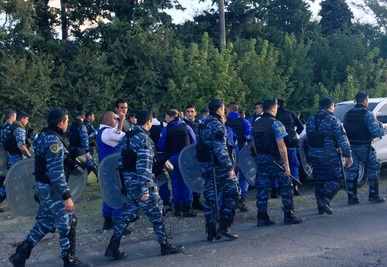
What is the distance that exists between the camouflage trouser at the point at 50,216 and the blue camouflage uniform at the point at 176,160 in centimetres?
307

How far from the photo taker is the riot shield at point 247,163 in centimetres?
880

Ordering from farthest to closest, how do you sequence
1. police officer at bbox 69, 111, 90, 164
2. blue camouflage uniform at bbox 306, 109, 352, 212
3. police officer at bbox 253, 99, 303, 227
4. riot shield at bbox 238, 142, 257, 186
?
police officer at bbox 69, 111, 90, 164, riot shield at bbox 238, 142, 257, 186, blue camouflage uniform at bbox 306, 109, 352, 212, police officer at bbox 253, 99, 303, 227

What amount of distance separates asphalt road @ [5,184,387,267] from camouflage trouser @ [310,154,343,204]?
1.49 feet

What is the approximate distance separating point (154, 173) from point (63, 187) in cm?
132

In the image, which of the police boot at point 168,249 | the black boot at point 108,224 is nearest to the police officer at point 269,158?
the police boot at point 168,249

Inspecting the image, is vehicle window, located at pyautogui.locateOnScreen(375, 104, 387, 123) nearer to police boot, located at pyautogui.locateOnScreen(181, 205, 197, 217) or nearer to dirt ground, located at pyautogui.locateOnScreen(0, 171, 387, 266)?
dirt ground, located at pyautogui.locateOnScreen(0, 171, 387, 266)

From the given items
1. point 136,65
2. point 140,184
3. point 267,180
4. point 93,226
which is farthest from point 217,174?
point 136,65

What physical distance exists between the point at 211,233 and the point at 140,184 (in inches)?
60.5

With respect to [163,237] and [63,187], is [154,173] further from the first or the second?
[63,187]

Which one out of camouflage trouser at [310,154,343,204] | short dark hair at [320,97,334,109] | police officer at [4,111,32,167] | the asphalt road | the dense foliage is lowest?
the asphalt road

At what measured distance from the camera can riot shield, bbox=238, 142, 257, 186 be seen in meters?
8.80

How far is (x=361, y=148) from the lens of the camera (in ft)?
31.7

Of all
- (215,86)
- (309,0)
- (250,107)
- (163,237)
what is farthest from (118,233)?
(309,0)

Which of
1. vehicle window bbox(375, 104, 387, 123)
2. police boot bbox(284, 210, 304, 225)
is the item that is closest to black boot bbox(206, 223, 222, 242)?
police boot bbox(284, 210, 304, 225)
